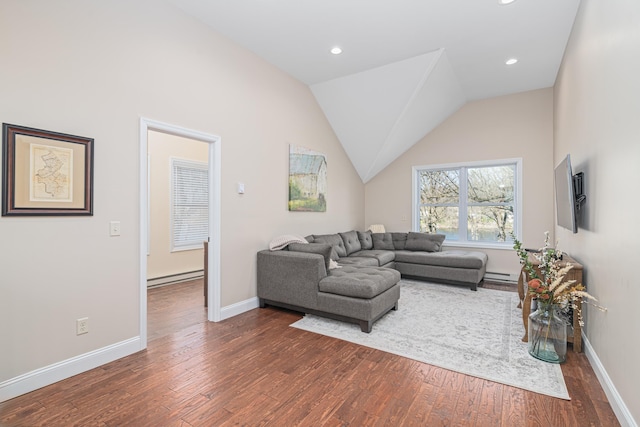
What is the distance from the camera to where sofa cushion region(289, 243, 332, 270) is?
369cm

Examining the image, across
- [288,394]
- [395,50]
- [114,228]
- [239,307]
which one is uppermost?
[395,50]

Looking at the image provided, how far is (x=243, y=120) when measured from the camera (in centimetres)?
382

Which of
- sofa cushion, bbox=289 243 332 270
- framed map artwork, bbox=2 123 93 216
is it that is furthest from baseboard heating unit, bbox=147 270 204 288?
framed map artwork, bbox=2 123 93 216

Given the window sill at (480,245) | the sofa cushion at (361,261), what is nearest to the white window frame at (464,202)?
the window sill at (480,245)

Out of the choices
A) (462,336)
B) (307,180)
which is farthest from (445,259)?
(307,180)

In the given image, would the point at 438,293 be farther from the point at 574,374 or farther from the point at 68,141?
the point at 68,141

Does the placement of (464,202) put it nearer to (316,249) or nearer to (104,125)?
(316,249)

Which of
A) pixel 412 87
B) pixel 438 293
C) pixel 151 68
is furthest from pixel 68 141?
pixel 438 293

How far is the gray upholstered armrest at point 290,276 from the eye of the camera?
3518 mm

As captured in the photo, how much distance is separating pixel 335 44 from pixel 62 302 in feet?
12.2

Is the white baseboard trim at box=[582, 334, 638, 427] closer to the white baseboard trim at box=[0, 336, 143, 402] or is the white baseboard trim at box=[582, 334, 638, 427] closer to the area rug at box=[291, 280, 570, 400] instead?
the area rug at box=[291, 280, 570, 400]

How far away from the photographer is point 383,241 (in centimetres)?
609

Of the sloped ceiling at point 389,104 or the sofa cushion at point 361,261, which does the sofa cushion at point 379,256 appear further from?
the sloped ceiling at point 389,104

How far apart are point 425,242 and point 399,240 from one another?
0.52 m
